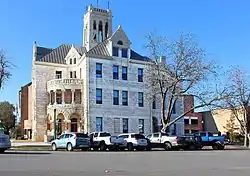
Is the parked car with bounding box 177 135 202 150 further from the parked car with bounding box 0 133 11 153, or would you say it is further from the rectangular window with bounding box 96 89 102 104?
the rectangular window with bounding box 96 89 102 104

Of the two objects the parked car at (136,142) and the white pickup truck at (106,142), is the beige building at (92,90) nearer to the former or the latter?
the white pickup truck at (106,142)

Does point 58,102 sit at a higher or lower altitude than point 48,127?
higher

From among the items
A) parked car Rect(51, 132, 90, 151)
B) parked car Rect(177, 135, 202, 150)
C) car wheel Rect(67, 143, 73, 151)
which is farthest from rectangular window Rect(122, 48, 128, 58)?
car wheel Rect(67, 143, 73, 151)

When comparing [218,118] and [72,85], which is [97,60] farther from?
[218,118]

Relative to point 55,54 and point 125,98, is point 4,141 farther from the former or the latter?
point 55,54

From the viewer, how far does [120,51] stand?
183 feet

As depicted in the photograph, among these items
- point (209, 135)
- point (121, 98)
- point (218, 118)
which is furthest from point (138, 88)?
point (218, 118)

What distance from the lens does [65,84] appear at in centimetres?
5266

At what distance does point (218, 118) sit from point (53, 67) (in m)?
40.6

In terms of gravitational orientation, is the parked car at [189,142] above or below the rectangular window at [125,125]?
below

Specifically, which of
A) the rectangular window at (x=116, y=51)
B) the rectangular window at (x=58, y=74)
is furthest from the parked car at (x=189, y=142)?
the rectangular window at (x=58, y=74)

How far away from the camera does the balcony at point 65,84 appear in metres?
52.6

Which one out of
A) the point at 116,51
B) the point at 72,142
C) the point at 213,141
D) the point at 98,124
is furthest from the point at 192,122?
the point at 72,142

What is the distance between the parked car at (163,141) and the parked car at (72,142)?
6664 mm
